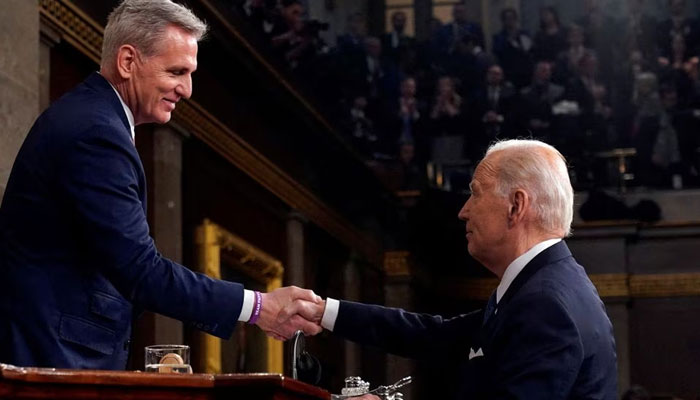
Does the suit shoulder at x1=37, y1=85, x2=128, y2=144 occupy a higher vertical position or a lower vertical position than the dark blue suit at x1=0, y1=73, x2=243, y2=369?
higher

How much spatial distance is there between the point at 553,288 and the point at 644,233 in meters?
13.0

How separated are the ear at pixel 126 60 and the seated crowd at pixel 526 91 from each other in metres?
11.5

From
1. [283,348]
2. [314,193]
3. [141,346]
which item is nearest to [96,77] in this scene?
[141,346]

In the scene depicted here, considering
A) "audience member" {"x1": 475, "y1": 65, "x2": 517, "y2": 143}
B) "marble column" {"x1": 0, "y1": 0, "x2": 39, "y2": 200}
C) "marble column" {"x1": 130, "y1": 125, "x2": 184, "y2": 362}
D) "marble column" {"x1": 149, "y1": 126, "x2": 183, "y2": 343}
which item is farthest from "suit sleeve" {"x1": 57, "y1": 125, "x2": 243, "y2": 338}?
"audience member" {"x1": 475, "y1": 65, "x2": 517, "y2": 143}

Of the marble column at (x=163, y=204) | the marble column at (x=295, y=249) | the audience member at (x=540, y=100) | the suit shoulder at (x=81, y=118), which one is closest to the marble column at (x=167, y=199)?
the marble column at (x=163, y=204)

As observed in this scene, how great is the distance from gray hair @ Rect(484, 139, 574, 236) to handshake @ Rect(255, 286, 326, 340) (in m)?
0.71

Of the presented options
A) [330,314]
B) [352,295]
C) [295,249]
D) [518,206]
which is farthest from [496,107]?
[518,206]

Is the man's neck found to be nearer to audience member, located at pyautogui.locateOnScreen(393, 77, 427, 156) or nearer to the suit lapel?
the suit lapel

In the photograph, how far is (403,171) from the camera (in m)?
15.4

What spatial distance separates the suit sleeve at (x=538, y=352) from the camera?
10.1ft

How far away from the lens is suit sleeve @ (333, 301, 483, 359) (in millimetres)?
3943

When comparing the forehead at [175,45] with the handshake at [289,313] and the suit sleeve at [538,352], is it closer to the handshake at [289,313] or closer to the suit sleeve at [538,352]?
the handshake at [289,313]

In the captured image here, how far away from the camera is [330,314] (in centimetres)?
402

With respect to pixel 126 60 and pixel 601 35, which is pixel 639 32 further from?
pixel 126 60
